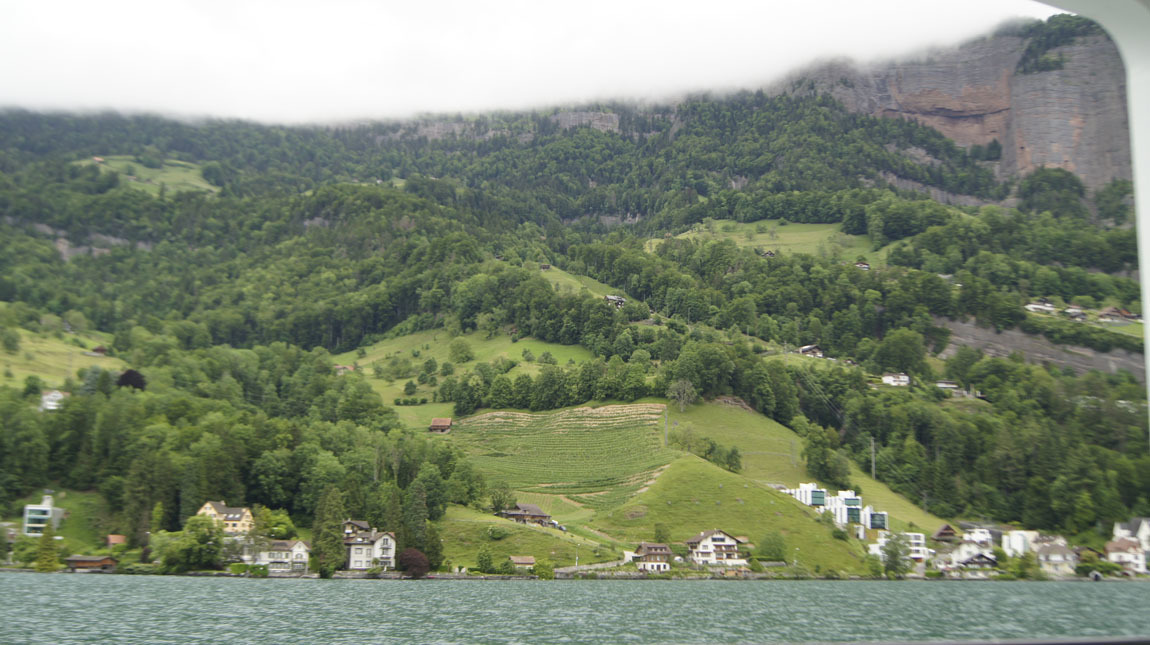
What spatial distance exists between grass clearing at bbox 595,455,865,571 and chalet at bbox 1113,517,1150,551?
2297 centimetres

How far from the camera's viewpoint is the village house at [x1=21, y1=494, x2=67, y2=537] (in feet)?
195

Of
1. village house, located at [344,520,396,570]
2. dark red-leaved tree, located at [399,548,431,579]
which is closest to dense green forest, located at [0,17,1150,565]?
village house, located at [344,520,396,570]

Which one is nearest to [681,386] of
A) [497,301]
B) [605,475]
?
[605,475]

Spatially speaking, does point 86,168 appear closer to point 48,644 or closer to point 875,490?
point 875,490

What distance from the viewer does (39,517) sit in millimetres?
60000

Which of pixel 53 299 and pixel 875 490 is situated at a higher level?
pixel 53 299

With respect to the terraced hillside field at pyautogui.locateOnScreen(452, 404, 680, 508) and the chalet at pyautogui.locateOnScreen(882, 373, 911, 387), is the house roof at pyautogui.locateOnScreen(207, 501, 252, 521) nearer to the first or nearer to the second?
the terraced hillside field at pyautogui.locateOnScreen(452, 404, 680, 508)

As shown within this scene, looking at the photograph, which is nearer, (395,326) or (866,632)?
(866,632)

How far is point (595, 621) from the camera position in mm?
33250

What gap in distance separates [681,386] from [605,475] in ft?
55.5

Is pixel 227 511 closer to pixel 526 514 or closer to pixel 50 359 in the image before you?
pixel 526 514

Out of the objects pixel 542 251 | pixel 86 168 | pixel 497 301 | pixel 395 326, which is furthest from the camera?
pixel 86 168

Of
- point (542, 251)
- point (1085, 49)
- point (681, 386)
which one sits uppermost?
point (1085, 49)

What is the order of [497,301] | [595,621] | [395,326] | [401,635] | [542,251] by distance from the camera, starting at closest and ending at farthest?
1. [401,635]
2. [595,621]
3. [497,301]
4. [395,326]
5. [542,251]
